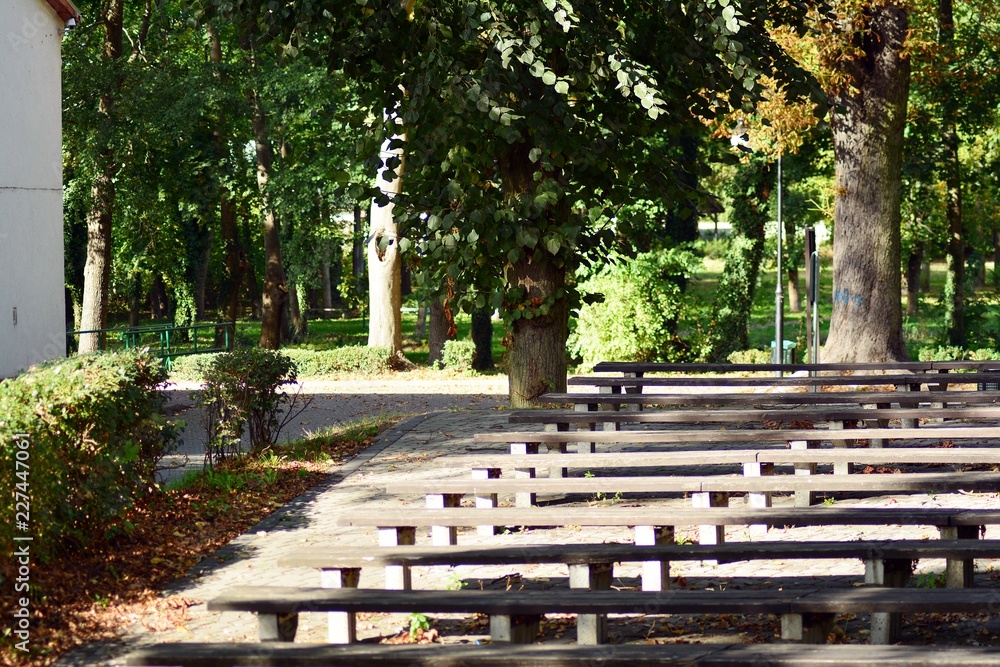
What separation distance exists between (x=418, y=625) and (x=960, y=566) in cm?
272

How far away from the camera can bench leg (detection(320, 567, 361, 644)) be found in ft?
18.0

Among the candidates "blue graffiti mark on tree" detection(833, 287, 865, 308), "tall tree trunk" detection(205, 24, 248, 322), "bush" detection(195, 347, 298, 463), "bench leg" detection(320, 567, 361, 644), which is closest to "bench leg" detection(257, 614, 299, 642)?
"bench leg" detection(320, 567, 361, 644)

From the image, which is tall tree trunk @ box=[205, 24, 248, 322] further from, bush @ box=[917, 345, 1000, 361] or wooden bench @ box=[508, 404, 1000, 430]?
wooden bench @ box=[508, 404, 1000, 430]

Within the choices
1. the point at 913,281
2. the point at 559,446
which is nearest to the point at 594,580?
the point at 559,446

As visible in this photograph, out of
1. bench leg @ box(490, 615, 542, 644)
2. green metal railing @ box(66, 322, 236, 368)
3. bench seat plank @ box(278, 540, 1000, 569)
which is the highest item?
green metal railing @ box(66, 322, 236, 368)

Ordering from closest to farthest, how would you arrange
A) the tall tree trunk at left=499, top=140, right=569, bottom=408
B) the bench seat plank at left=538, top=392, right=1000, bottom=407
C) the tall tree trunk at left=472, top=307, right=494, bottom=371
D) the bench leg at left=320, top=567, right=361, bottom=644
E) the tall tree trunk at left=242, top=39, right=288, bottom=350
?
1. the bench leg at left=320, top=567, right=361, bottom=644
2. the bench seat plank at left=538, top=392, right=1000, bottom=407
3. the tall tree trunk at left=499, top=140, right=569, bottom=408
4. the tall tree trunk at left=472, top=307, right=494, bottom=371
5. the tall tree trunk at left=242, top=39, right=288, bottom=350

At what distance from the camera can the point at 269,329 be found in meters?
32.9

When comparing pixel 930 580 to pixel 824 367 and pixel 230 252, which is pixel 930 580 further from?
pixel 230 252

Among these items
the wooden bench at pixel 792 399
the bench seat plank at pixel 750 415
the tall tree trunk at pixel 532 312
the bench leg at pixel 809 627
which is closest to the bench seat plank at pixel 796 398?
the wooden bench at pixel 792 399

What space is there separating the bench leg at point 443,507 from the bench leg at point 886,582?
2.57 meters

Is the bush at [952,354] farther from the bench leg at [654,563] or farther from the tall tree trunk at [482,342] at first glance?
the bench leg at [654,563]

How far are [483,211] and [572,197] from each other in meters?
1.17

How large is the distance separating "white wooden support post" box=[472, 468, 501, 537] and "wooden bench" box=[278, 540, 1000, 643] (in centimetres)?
164

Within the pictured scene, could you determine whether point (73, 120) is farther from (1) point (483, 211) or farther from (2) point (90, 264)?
(1) point (483, 211)
